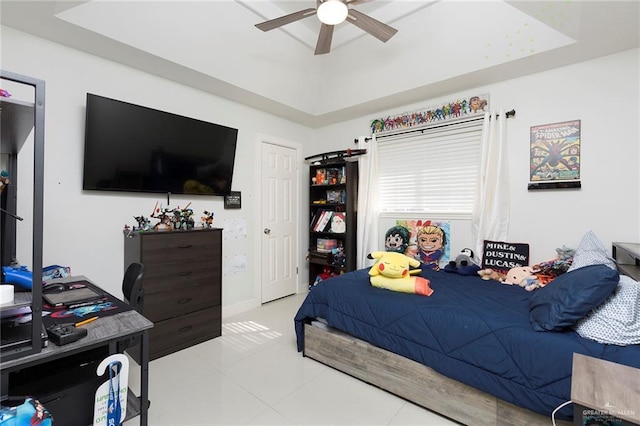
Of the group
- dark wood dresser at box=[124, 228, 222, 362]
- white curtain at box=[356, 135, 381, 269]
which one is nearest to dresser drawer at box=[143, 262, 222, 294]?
dark wood dresser at box=[124, 228, 222, 362]

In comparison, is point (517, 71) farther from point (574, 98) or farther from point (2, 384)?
point (2, 384)

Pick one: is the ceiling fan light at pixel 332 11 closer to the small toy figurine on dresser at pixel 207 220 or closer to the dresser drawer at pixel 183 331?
the small toy figurine on dresser at pixel 207 220

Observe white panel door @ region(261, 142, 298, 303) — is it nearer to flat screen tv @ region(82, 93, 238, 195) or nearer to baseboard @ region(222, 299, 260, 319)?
baseboard @ region(222, 299, 260, 319)

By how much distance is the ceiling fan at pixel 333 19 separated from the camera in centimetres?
199

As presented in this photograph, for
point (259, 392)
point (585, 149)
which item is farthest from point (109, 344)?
point (585, 149)

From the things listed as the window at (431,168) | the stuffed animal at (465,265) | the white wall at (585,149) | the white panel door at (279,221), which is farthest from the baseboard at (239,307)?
the white wall at (585,149)

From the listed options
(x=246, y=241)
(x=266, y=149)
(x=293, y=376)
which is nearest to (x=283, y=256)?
(x=246, y=241)

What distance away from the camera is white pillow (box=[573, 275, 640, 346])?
1.32m

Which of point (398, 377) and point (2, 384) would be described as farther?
point (398, 377)

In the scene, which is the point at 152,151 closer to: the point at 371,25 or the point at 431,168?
the point at 371,25

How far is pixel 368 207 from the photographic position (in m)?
3.69

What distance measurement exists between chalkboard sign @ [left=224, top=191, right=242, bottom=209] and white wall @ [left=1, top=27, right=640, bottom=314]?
1.27 feet

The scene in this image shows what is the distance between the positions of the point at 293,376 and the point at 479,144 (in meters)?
2.80

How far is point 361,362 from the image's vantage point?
2.08 meters
